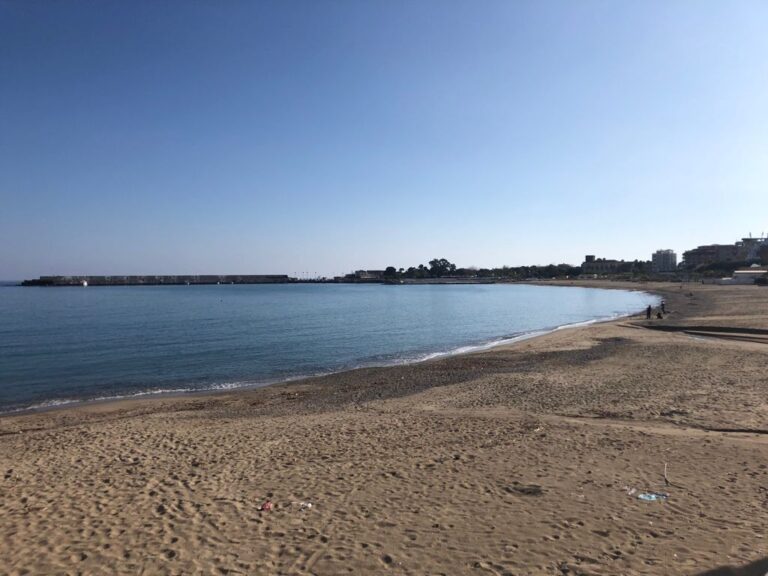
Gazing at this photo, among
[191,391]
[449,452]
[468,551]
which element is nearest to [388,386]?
[191,391]

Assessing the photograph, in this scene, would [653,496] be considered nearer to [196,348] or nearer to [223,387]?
[223,387]

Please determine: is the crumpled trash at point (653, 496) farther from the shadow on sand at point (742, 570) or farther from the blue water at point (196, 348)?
the blue water at point (196, 348)

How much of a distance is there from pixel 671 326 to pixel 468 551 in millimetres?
34091

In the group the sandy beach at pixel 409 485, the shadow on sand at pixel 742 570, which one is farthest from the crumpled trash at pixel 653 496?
the shadow on sand at pixel 742 570

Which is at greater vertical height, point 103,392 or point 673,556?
point 673,556

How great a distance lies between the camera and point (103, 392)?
2036 centimetres

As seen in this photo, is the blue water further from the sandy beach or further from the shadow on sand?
the shadow on sand

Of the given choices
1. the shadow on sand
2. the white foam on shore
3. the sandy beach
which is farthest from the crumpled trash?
the white foam on shore

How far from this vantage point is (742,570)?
527 cm

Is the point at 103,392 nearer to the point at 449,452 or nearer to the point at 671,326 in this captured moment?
the point at 449,452

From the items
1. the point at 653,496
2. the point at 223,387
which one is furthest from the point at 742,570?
the point at 223,387

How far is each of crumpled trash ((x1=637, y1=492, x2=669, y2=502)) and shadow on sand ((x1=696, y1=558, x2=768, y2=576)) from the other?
185 cm

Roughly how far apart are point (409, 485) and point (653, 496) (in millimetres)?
3595

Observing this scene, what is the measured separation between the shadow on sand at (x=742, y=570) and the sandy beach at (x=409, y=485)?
0.02m
